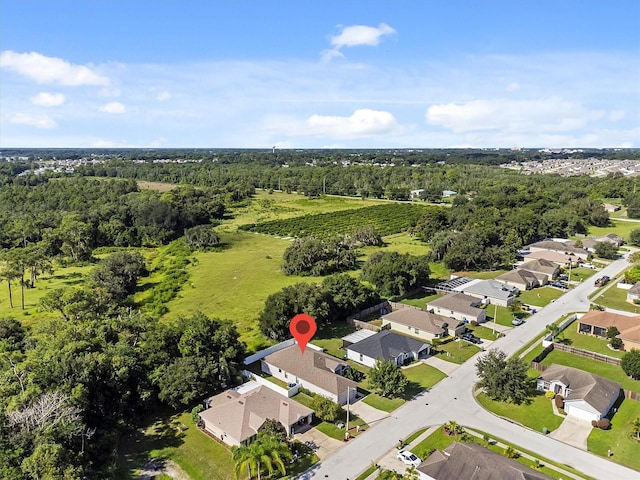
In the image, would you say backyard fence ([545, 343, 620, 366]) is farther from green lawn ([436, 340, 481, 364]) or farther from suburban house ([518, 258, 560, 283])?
suburban house ([518, 258, 560, 283])

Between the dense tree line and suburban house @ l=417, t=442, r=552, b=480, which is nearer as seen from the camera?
suburban house @ l=417, t=442, r=552, b=480

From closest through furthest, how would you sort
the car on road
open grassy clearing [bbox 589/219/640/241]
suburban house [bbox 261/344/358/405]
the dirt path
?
the dirt path
the car on road
suburban house [bbox 261/344/358/405]
open grassy clearing [bbox 589/219/640/241]

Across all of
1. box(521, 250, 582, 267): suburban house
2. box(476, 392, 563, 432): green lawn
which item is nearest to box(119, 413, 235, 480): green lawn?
box(476, 392, 563, 432): green lawn

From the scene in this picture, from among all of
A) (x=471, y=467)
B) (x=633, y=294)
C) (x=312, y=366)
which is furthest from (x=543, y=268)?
(x=471, y=467)

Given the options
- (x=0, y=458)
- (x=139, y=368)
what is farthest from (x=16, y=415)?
(x=139, y=368)

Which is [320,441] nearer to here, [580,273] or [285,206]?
[580,273]

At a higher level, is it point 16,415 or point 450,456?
point 16,415

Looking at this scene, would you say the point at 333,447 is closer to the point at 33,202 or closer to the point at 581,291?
the point at 581,291
